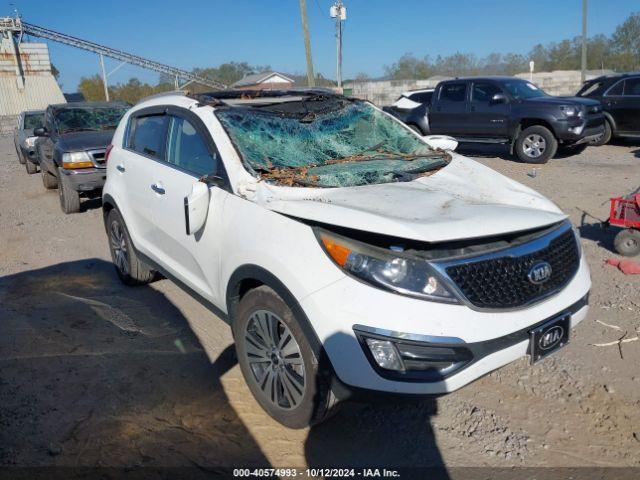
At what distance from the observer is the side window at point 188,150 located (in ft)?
10.9

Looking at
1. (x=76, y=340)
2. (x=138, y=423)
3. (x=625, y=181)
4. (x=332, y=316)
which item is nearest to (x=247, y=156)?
(x=332, y=316)

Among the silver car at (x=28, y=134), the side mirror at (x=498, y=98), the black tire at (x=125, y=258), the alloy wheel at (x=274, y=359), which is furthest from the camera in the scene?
the silver car at (x=28, y=134)

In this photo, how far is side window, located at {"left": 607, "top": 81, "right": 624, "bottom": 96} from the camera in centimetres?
1185

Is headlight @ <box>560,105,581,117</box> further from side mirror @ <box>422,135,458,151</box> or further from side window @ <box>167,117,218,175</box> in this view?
side window @ <box>167,117,218,175</box>

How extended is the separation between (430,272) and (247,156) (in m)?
1.46

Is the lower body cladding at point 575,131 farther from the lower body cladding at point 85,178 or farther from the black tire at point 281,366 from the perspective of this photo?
the black tire at point 281,366

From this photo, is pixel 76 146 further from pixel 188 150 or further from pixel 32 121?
pixel 32 121

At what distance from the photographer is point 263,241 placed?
266 centimetres

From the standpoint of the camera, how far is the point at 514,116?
1094cm

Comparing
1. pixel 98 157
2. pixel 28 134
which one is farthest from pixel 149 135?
pixel 28 134

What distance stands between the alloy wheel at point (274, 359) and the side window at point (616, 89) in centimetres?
1217

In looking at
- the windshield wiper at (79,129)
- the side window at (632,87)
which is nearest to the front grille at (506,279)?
the windshield wiper at (79,129)

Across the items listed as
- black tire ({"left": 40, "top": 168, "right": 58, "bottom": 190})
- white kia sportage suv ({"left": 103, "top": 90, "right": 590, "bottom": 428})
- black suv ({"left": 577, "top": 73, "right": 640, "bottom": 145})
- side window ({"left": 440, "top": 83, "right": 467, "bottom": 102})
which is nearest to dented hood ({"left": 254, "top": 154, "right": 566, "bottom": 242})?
white kia sportage suv ({"left": 103, "top": 90, "right": 590, "bottom": 428})

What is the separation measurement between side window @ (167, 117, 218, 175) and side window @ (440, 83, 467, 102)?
962 cm
